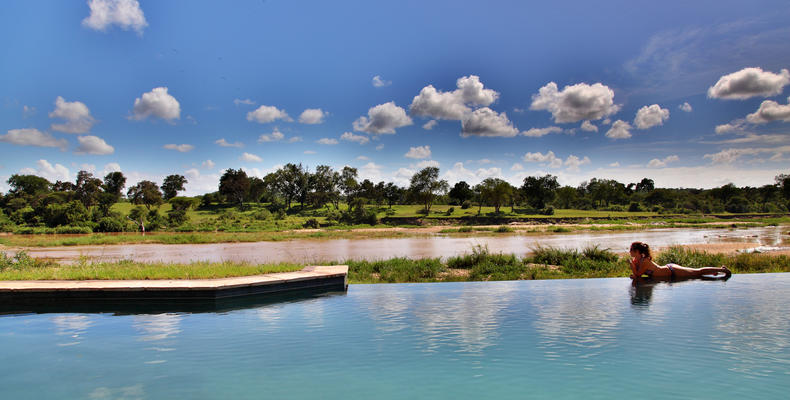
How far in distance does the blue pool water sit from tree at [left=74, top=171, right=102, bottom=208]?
65.8 meters

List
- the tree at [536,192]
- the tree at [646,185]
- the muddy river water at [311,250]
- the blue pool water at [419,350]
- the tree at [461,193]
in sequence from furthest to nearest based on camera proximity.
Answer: the tree at [646,185]
the tree at [461,193]
the tree at [536,192]
the muddy river water at [311,250]
the blue pool water at [419,350]

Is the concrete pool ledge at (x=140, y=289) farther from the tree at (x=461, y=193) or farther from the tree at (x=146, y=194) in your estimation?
the tree at (x=461, y=193)

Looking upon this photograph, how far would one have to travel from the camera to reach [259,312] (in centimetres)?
764

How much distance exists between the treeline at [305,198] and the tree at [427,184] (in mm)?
209

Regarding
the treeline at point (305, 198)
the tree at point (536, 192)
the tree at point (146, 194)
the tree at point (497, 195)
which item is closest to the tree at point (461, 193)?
the treeline at point (305, 198)

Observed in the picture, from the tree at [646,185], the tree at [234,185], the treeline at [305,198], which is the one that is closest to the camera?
the treeline at [305,198]

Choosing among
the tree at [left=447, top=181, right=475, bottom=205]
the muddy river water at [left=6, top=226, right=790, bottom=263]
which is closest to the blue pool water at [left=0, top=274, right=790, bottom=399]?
the muddy river water at [left=6, top=226, right=790, bottom=263]

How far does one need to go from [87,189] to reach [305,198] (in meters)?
35.2

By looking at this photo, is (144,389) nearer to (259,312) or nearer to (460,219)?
(259,312)

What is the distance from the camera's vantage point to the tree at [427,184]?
82.6m

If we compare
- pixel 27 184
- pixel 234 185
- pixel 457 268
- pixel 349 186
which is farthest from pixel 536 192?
pixel 27 184

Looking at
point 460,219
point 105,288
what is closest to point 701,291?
point 105,288

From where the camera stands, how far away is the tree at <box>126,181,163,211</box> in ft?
218

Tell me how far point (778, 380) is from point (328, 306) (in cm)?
656
